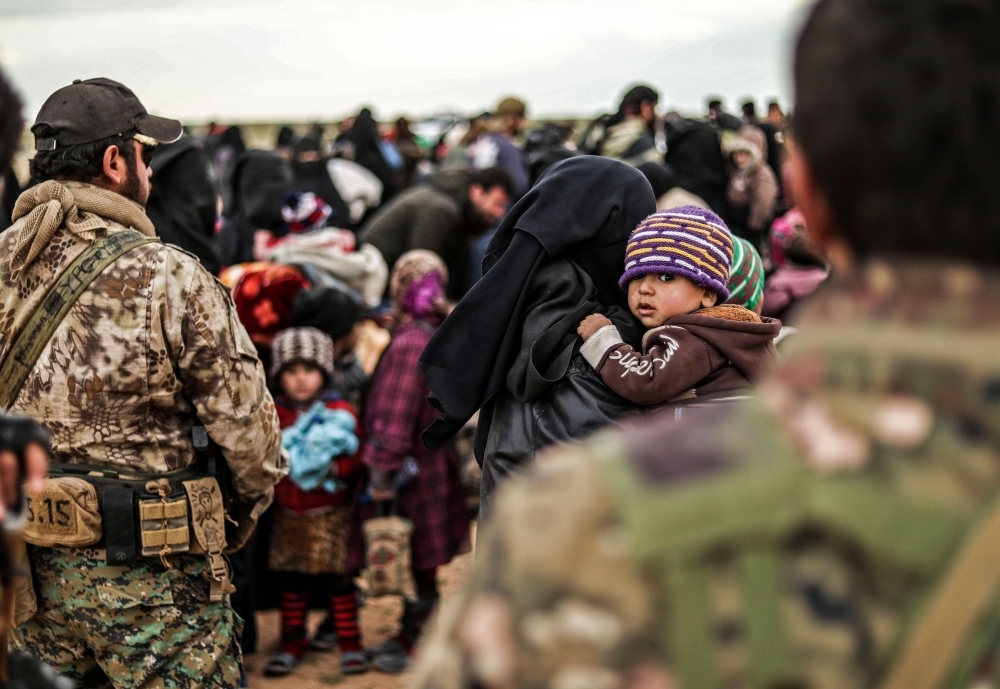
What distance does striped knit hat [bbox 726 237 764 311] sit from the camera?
340 cm

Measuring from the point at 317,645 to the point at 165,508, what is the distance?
2.92 metres

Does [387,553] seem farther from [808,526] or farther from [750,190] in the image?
[750,190]

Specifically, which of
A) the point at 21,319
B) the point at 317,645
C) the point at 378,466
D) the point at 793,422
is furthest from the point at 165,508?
the point at 317,645

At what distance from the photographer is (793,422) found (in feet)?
3.81

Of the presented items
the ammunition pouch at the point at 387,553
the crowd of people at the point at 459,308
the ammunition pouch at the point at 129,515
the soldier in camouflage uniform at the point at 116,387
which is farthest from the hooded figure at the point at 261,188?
the ammunition pouch at the point at 129,515

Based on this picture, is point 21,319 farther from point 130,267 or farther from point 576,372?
point 576,372

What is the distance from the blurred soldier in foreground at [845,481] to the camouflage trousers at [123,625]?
2.27m

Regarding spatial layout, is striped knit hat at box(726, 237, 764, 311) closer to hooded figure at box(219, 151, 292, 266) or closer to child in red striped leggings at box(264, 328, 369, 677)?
child in red striped leggings at box(264, 328, 369, 677)

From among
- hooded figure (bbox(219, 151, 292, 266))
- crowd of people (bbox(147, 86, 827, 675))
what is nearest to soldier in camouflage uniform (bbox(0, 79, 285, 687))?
crowd of people (bbox(147, 86, 827, 675))

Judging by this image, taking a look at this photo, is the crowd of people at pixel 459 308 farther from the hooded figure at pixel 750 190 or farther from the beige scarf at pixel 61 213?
the beige scarf at pixel 61 213

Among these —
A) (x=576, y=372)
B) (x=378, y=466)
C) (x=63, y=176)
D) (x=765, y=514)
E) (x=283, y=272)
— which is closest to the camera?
(x=765, y=514)

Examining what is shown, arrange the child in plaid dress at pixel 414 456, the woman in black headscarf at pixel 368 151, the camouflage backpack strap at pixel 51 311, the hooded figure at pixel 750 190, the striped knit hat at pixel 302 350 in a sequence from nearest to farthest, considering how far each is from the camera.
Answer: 1. the camouflage backpack strap at pixel 51 311
2. the child in plaid dress at pixel 414 456
3. the striped knit hat at pixel 302 350
4. the hooded figure at pixel 750 190
5. the woman in black headscarf at pixel 368 151

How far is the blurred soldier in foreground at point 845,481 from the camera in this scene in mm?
1106

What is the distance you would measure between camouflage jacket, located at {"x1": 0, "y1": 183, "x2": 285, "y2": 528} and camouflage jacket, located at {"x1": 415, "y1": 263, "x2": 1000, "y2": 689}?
7.56 ft
